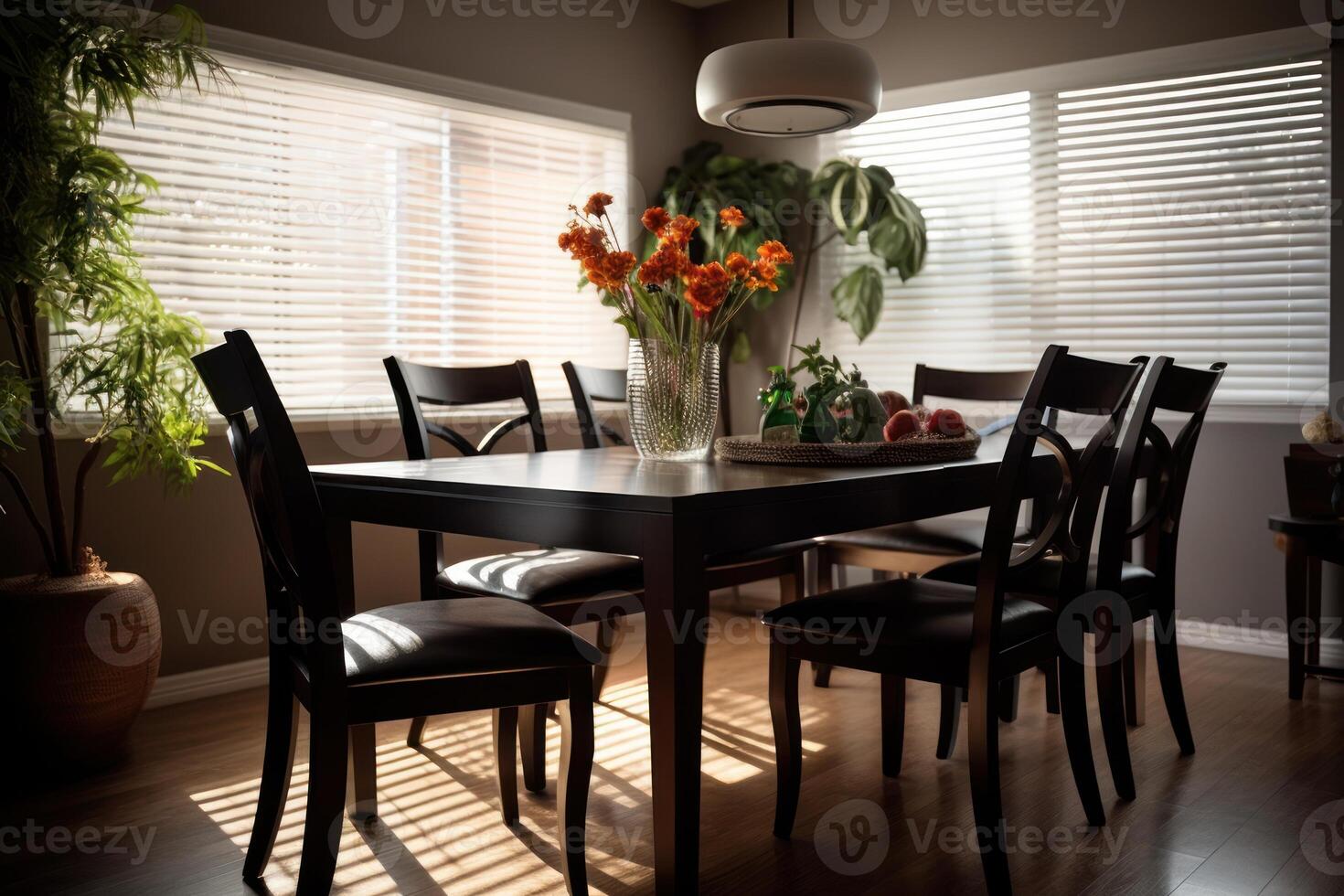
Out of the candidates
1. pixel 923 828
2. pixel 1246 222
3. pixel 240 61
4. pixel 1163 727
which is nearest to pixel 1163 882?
pixel 923 828

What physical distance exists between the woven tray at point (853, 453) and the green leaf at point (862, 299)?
228cm

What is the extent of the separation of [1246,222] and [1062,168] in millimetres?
689

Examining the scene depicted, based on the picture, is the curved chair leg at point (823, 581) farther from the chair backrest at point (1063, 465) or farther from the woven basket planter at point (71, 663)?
the woven basket planter at point (71, 663)

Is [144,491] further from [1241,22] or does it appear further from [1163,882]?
[1241,22]

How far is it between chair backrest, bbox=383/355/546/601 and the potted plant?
1.80 ft

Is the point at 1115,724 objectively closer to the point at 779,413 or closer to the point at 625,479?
the point at 779,413

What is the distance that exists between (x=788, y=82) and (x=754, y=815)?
60.8 inches

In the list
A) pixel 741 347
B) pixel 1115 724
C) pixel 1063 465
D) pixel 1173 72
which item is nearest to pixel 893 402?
pixel 1063 465

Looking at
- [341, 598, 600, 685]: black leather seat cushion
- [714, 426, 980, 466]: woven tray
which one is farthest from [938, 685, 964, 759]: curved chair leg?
[341, 598, 600, 685]: black leather seat cushion

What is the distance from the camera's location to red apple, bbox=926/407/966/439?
2.53 m

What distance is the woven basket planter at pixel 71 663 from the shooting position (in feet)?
8.70

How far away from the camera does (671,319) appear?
238cm

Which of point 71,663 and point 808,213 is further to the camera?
point 808,213

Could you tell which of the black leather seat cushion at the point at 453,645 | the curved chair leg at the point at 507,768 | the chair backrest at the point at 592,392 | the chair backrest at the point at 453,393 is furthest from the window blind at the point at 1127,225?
the black leather seat cushion at the point at 453,645
